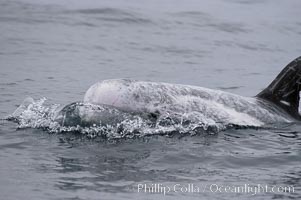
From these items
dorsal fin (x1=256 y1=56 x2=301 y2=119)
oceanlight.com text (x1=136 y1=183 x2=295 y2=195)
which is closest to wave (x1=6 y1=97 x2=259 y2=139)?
dorsal fin (x1=256 y1=56 x2=301 y2=119)

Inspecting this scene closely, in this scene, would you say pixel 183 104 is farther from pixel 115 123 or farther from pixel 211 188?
pixel 211 188

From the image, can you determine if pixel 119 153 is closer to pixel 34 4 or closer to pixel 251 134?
pixel 251 134

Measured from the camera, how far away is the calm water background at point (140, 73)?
8.72 m

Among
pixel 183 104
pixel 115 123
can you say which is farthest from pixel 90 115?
pixel 183 104

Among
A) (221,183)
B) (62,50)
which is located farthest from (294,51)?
(221,183)

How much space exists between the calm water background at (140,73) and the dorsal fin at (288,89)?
614 millimetres

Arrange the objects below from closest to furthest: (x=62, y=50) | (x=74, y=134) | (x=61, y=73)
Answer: (x=74, y=134) → (x=61, y=73) → (x=62, y=50)

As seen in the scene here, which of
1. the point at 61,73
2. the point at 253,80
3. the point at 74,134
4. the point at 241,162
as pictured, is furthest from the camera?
the point at 253,80

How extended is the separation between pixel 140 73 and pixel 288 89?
220 inches

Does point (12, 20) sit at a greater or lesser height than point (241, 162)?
greater

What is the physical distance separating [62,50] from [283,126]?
27.4ft

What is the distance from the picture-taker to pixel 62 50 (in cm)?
1894

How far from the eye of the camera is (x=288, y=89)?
12.3 metres

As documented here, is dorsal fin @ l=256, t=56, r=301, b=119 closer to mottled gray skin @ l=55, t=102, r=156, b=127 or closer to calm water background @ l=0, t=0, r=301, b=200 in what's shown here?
calm water background @ l=0, t=0, r=301, b=200
